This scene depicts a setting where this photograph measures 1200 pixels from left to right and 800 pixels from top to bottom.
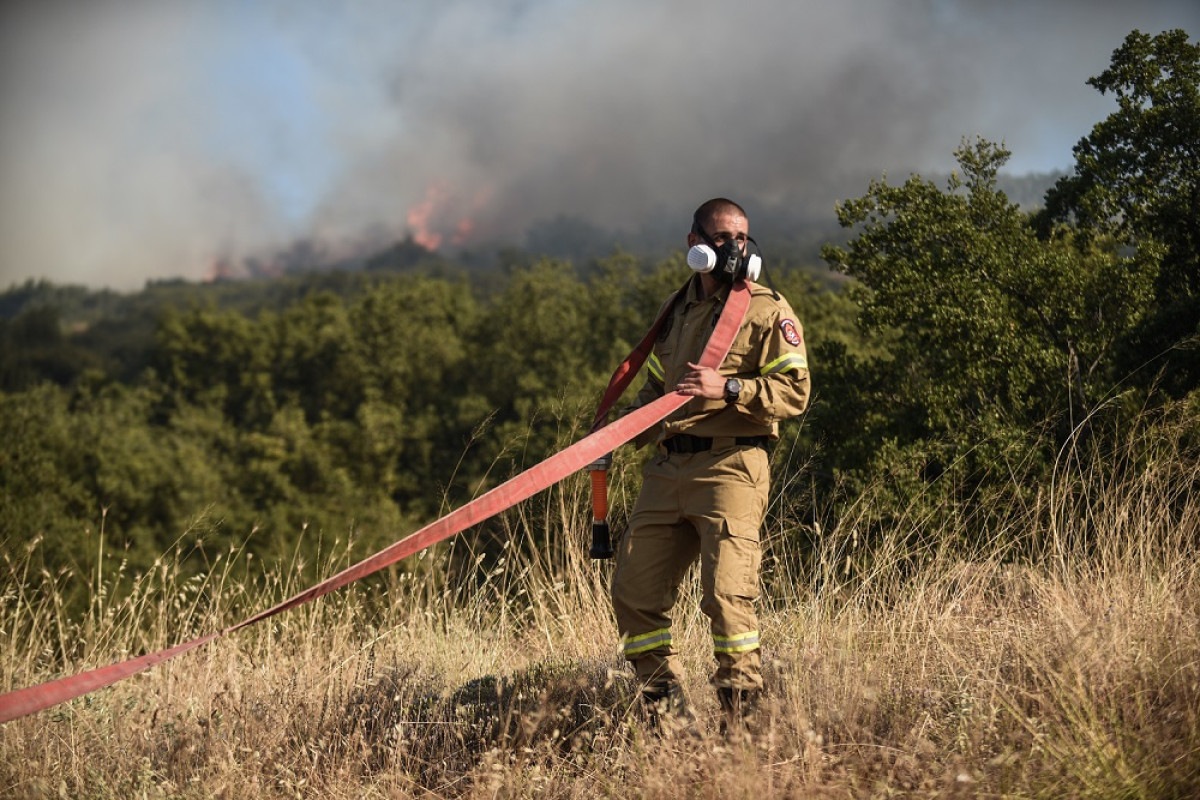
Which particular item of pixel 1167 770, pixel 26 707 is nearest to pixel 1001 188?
pixel 1167 770

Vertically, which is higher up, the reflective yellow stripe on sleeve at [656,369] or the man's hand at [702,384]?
the reflective yellow stripe on sleeve at [656,369]

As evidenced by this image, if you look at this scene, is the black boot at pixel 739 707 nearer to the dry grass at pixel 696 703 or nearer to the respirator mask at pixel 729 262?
the dry grass at pixel 696 703

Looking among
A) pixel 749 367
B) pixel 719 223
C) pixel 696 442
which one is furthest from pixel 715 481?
pixel 719 223

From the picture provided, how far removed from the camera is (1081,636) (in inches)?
130

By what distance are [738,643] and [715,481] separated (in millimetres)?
582

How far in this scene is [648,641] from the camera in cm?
367

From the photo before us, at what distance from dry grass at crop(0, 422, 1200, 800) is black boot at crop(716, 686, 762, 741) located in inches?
3.4

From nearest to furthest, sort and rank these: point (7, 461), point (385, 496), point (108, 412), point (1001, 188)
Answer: point (1001, 188), point (7, 461), point (385, 496), point (108, 412)

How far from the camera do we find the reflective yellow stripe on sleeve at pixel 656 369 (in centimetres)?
406

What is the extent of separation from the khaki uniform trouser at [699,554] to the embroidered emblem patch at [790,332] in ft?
1.40

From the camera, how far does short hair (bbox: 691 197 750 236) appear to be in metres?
3.87

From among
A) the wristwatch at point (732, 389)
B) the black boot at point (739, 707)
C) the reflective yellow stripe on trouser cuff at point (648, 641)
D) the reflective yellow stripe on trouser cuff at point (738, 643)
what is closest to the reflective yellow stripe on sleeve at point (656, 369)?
the wristwatch at point (732, 389)

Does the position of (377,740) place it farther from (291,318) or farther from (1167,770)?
(291,318)

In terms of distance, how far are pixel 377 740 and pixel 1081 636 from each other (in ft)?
8.31
